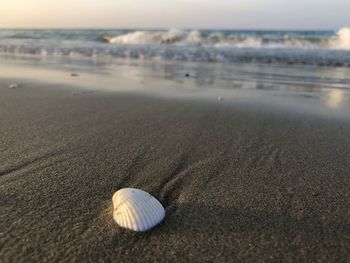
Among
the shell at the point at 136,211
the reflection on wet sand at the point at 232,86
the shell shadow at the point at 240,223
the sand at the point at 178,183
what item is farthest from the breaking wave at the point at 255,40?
the shell at the point at 136,211

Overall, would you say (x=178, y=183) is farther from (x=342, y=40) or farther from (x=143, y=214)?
(x=342, y=40)

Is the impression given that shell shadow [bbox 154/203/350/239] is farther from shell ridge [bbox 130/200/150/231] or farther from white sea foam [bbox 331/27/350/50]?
white sea foam [bbox 331/27/350/50]

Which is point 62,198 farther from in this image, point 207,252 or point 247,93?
point 247,93

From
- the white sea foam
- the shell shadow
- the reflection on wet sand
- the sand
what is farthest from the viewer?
the white sea foam

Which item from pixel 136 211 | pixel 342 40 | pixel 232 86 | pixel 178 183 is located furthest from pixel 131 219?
pixel 342 40

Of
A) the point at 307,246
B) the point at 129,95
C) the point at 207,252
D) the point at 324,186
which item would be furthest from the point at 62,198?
the point at 129,95

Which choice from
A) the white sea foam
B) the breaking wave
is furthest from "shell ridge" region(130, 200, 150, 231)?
the white sea foam
